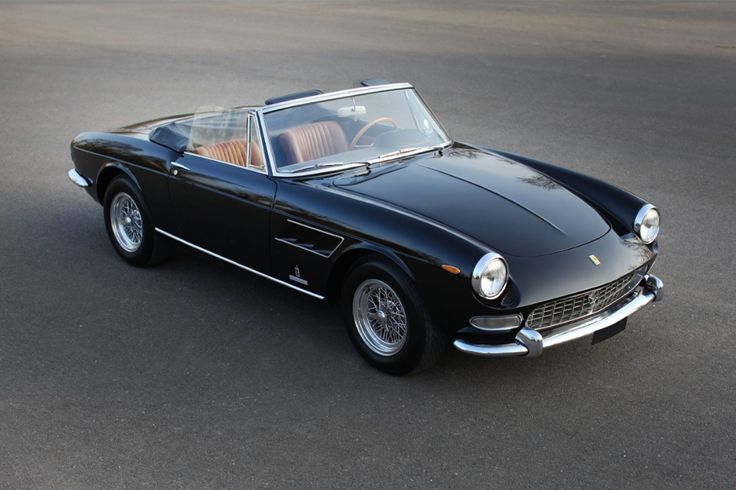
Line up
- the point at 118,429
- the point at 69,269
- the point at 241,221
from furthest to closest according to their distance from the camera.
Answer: the point at 69,269
the point at 241,221
the point at 118,429

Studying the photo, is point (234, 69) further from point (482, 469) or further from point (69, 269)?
point (482, 469)

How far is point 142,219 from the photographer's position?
22.0 ft

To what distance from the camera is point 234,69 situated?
14.8 m

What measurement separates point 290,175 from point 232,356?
121cm

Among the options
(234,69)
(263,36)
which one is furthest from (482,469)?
(263,36)

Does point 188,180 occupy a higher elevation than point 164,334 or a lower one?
higher

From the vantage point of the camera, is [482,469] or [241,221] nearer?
[482,469]

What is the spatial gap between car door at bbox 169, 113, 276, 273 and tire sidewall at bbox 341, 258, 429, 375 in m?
0.76

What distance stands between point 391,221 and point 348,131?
4.09ft

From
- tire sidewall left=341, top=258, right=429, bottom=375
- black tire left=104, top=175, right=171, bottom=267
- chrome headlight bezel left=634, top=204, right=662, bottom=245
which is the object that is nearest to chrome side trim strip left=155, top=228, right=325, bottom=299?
black tire left=104, top=175, right=171, bottom=267

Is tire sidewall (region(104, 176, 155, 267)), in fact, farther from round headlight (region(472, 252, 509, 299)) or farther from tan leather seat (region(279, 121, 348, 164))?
round headlight (region(472, 252, 509, 299))

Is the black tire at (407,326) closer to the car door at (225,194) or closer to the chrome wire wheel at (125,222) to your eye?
the car door at (225,194)

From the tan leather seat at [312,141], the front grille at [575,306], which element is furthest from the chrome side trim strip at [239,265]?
the front grille at [575,306]

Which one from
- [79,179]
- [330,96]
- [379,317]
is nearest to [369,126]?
[330,96]
